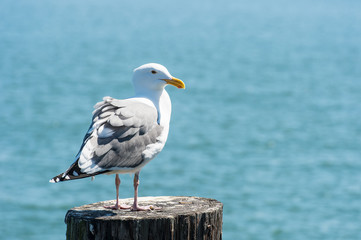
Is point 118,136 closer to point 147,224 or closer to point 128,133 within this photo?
point 128,133

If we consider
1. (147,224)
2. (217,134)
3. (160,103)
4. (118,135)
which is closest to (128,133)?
(118,135)

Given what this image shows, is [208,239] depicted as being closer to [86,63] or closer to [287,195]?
[287,195]

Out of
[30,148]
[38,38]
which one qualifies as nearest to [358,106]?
[30,148]

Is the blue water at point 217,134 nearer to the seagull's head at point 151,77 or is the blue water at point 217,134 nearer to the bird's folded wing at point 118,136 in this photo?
the seagull's head at point 151,77

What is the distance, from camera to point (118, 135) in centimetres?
597

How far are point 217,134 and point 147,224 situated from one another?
1038 inches

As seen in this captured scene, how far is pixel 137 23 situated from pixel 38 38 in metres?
33.2

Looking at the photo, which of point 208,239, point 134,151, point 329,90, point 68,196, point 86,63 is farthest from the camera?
point 86,63

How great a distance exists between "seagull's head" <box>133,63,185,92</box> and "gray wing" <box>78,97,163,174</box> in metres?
0.29

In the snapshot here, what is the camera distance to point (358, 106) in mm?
39312

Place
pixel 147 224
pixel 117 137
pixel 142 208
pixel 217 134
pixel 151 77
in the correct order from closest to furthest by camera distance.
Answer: pixel 147 224 < pixel 142 208 < pixel 117 137 < pixel 151 77 < pixel 217 134

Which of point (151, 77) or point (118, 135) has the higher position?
point (151, 77)

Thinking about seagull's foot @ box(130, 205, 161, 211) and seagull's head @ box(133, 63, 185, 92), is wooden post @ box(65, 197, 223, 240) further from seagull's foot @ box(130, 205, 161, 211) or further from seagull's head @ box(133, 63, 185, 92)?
seagull's head @ box(133, 63, 185, 92)

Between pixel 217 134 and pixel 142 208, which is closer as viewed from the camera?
pixel 142 208
